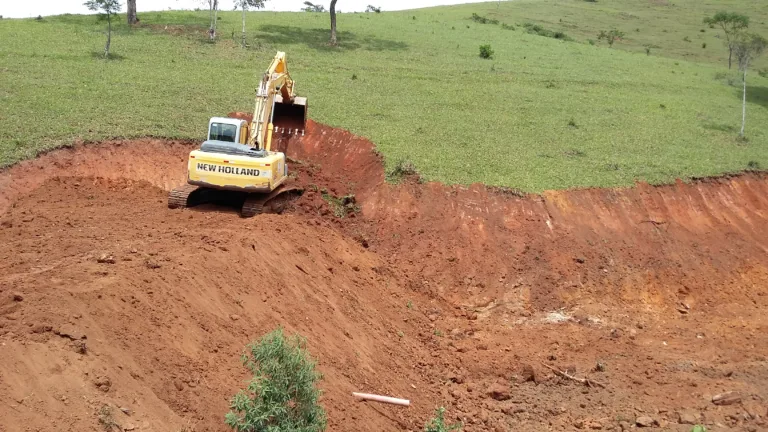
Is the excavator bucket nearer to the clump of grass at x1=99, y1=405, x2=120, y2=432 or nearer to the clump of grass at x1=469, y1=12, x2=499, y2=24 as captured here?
the clump of grass at x1=99, y1=405, x2=120, y2=432

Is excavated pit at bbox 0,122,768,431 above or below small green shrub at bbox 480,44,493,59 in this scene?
below

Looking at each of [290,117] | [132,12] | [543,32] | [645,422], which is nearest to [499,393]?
[645,422]

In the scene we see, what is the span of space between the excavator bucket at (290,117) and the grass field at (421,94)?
246 cm

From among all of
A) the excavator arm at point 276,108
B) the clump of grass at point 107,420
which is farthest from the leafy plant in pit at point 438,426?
the excavator arm at point 276,108

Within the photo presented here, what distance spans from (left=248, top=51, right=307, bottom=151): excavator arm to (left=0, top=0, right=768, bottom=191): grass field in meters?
2.62

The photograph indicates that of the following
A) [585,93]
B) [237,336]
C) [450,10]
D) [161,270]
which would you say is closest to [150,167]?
[161,270]

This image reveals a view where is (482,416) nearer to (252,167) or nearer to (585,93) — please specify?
(252,167)

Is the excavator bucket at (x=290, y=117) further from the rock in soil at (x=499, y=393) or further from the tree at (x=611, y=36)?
the tree at (x=611, y=36)

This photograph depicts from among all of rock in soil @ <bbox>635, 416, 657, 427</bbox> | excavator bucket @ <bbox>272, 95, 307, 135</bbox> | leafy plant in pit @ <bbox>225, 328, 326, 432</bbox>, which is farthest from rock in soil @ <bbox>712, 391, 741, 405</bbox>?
excavator bucket @ <bbox>272, 95, 307, 135</bbox>

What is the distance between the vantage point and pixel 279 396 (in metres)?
8.15

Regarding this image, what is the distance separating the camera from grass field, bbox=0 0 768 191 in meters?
20.4

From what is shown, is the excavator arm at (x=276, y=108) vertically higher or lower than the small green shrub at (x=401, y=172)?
higher

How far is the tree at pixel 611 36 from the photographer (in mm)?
54884

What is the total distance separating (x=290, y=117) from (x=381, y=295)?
7.67 m
